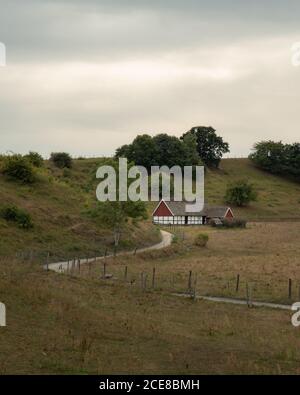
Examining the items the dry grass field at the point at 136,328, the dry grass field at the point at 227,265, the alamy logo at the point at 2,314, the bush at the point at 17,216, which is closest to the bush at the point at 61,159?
the dry grass field at the point at 227,265

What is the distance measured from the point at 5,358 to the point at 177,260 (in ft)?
137

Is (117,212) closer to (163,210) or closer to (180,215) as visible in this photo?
(163,210)

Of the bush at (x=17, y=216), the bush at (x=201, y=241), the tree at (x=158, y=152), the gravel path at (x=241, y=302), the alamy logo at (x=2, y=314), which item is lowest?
the gravel path at (x=241, y=302)

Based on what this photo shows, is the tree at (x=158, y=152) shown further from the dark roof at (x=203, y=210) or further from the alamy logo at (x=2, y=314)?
the alamy logo at (x=2, y=314)

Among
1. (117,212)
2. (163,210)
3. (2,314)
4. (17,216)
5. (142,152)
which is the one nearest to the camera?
(2,314)

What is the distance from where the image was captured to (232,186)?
137250 mm

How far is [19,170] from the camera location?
85750 millimetres

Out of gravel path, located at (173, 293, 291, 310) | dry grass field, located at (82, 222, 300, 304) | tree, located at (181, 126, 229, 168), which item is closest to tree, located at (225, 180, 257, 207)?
tree, located at (181, 126, 229, 168)

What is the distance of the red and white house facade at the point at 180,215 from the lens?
374 feet

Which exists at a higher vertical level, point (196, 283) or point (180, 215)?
point (180, 215)

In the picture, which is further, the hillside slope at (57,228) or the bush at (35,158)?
the bush at (35,158)

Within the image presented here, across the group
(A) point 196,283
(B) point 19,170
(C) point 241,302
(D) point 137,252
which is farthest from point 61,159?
(C) point 241,302

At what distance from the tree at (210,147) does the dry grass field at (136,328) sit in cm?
12970

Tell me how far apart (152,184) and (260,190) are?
36680 millimetres
